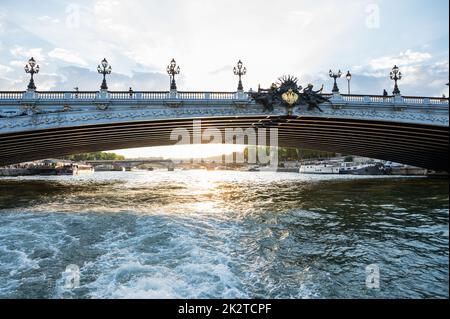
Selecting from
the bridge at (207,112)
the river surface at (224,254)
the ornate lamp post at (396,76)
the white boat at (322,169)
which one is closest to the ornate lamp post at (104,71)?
the bridge at (207,112)

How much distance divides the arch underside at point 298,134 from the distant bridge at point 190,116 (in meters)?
0.11

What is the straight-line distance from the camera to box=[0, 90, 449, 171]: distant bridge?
25109 millimetres

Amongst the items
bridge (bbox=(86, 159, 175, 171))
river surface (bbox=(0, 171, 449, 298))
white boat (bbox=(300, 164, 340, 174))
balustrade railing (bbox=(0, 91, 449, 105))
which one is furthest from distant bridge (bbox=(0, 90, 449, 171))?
bridge (bbox=(86, 159, 175, 171))

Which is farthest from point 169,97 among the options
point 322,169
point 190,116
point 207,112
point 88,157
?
point 88,157

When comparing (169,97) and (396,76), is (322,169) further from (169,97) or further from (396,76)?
(169,97)

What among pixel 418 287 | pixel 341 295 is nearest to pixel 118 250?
pixel 341 295

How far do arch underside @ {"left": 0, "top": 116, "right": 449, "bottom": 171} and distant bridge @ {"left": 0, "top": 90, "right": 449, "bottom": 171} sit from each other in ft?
0.36

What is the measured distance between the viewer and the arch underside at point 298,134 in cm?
3017

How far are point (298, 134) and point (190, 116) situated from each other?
19115mm

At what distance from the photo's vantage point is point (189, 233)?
1219cm

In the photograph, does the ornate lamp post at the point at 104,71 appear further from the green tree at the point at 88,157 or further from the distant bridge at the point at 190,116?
the green tree at the point at 88,157

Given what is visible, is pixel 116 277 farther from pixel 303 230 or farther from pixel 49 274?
pixel 303 230

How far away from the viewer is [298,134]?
41469 millimetres

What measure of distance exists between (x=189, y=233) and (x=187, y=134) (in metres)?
29.8
